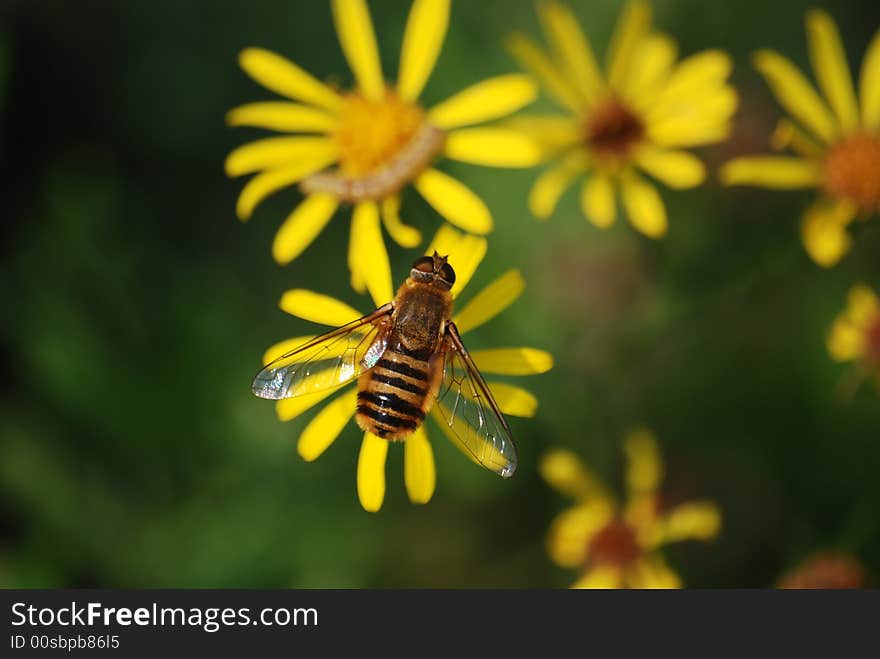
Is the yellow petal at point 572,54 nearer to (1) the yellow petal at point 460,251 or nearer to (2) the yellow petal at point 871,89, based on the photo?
(2) the yellow petal at point 871,89

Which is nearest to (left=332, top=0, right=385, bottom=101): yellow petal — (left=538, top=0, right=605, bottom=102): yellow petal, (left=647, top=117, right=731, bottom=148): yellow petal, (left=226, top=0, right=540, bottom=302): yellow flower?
(left=226, top=0, right=540, bottom=302): yellow flower

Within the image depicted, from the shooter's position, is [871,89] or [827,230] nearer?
[827,230]

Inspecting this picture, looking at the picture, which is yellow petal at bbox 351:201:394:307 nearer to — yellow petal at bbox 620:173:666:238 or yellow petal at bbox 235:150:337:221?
yellow petal at bbox 235:150:337:221

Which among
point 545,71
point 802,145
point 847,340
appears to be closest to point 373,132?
point 545,71

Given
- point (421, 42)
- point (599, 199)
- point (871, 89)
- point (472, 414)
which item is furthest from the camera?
point (871, 89)

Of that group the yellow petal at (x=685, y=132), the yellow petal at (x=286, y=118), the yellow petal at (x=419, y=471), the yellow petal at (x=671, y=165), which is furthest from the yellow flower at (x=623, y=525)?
the yellow petal at (x=286, y=118)

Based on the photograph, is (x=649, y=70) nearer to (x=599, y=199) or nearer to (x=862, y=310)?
(x=599, y=199)

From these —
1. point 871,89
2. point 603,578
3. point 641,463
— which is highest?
point 871,89
